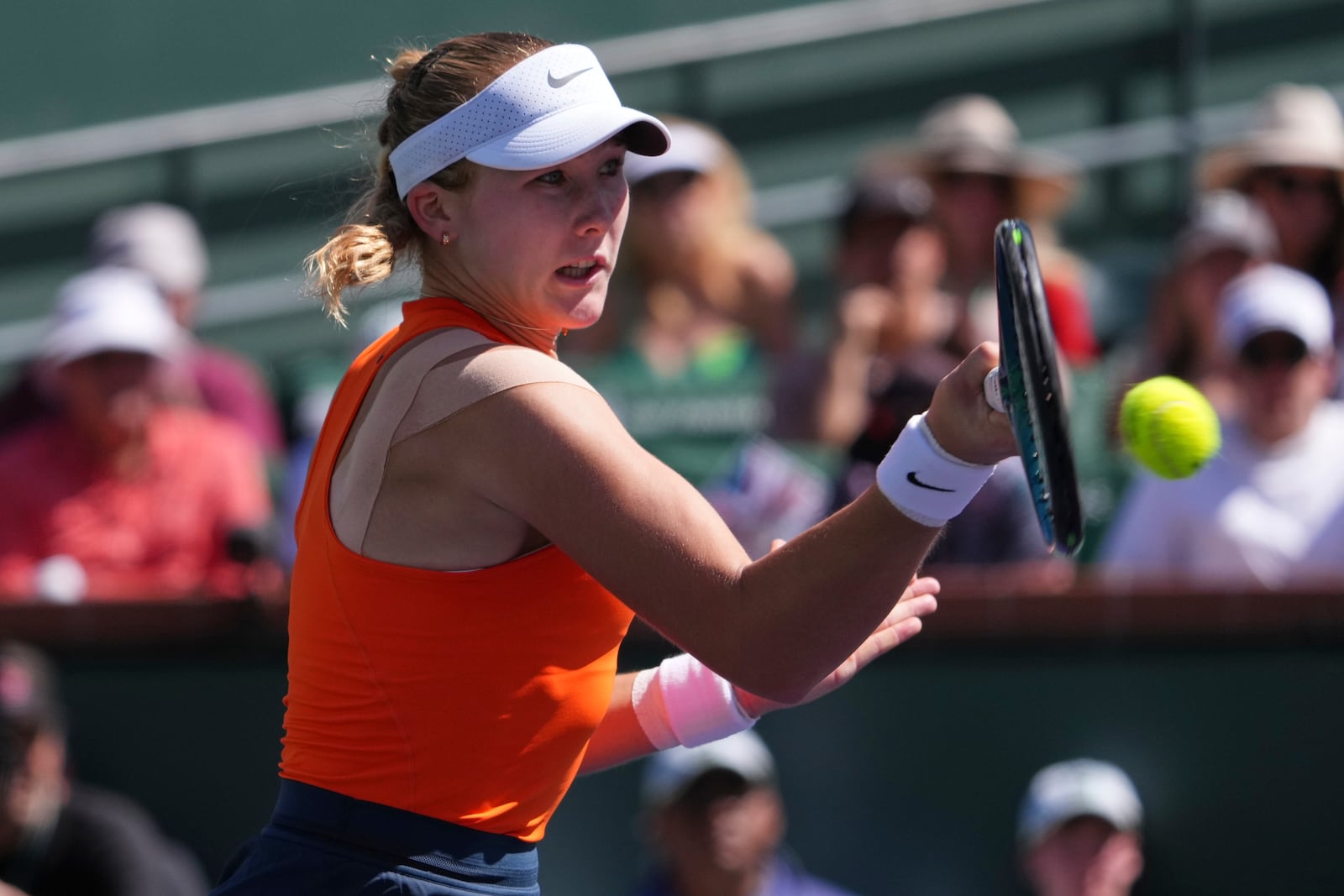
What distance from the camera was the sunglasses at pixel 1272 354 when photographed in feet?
15.4

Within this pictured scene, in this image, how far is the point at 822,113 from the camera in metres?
7.64

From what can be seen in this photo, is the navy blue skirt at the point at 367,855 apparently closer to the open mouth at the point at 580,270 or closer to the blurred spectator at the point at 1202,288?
the open mouth at the point at 580,270

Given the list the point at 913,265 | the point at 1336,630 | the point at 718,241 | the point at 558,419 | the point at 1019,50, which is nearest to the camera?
the point at 558,419

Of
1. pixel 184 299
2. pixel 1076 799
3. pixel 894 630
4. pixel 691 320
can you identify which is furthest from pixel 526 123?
pixel 184 299

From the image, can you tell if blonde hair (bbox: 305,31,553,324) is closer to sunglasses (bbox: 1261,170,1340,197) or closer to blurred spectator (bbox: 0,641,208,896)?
blurred spectator (bbox: 0,641,208,896)

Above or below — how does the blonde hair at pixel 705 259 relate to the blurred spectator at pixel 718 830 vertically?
above

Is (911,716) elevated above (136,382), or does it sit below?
below

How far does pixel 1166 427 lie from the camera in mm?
2229

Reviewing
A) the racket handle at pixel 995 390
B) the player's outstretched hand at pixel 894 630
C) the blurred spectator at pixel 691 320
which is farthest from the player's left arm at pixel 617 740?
the blurred spectator at pixel 691 320

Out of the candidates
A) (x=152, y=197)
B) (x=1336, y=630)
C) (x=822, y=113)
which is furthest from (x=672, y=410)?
(x=152, y=197)

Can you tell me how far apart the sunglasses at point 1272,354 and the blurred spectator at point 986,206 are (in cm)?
67

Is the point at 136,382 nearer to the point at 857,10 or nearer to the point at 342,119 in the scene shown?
the point at 342,119

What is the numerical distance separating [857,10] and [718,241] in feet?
7.88

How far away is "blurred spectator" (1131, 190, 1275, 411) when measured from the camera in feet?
17.4
